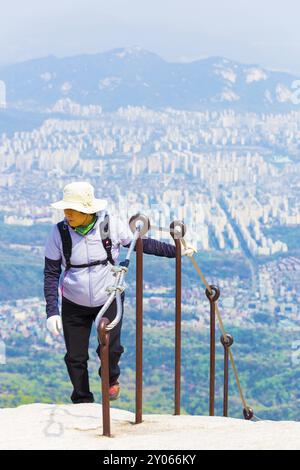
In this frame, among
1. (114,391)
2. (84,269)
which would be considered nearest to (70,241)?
(84,269)

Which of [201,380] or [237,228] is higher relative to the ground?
[237,228]

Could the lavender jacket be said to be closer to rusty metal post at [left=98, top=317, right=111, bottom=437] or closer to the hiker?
the hiker

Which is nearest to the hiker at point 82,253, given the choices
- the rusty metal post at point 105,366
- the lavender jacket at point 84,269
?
the lavender jacket at point 84,269

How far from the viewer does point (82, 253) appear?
4934mm

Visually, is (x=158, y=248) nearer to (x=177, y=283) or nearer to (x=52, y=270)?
(x=177, y=283)

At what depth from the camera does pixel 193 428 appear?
14.8 ft

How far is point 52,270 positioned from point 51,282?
71 millimetres

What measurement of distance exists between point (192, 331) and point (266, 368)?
38.0ft

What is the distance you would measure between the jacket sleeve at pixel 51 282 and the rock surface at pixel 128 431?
0.56 meters

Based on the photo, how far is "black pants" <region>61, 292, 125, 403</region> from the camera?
518 cm

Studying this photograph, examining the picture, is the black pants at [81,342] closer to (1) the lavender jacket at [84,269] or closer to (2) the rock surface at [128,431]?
(1) the lavender jacket at [84,269]
